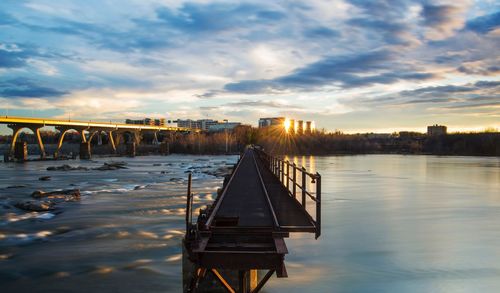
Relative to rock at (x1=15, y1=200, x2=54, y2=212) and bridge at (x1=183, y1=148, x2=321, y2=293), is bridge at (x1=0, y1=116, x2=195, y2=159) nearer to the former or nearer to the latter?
rock at (x1=15, y1=200, x2=54, y2=212)

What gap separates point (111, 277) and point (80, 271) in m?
1.44

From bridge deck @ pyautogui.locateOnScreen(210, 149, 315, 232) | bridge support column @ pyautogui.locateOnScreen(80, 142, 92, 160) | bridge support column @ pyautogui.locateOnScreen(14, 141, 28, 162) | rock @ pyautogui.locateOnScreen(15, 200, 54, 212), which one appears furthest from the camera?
bridge support column @ pyautogui.locateOnScreen(80, 142, 92, 160)

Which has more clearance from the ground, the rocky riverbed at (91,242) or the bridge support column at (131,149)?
the bridge support column at (131,149)

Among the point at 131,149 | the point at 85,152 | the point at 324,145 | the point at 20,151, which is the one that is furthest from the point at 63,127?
the point at 324,145

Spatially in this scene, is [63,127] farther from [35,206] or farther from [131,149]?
[35,206]

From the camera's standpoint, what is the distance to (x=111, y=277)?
1502 cm

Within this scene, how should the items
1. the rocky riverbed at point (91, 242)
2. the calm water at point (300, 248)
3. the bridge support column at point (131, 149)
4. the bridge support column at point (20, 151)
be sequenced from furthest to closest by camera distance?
the bridge support column at point (131, 149)
the bridge support column at point (20, 151)
the calm water at point (300, 248)
the rocky riverbed at point (91, 242)

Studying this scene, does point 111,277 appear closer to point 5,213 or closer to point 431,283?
point 431,283

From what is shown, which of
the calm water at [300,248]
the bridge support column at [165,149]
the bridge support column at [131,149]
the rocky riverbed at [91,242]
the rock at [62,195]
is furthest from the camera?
the bridge support column at [165,149]

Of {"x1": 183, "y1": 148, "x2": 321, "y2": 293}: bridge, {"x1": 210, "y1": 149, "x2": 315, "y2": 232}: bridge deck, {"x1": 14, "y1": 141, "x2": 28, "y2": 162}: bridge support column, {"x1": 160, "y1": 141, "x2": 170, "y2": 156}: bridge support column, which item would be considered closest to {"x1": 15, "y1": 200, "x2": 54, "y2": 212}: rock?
{"x1": 210, "y1": 149, "x2": 315, "y2": 232}: bridge deck

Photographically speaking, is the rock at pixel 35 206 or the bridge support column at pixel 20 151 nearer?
the rock at pixel 35 206

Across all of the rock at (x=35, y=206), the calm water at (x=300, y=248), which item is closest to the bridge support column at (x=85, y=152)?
the calm water at (x=300, y=248)

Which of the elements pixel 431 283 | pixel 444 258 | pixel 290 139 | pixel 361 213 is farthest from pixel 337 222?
pixel 290 139

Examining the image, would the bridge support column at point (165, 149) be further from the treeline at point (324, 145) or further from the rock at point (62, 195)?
the rock at point (62, 195)
